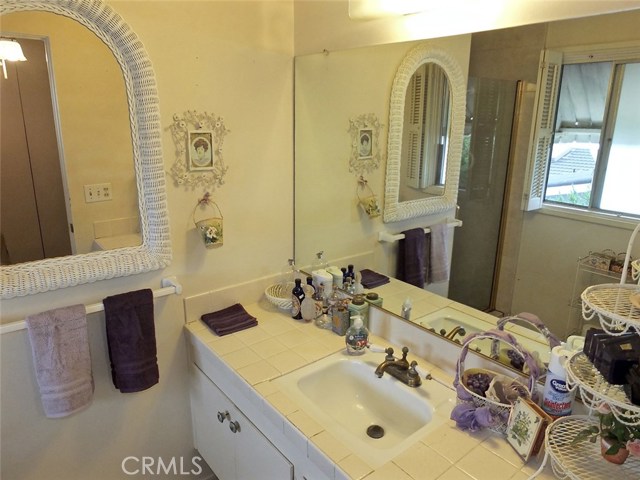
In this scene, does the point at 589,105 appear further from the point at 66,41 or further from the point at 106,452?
the point at 106,452

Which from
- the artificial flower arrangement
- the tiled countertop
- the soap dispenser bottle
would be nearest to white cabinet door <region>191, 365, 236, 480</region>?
the tiled countertop

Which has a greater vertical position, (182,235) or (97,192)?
(97,192)

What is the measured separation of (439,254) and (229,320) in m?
0.87

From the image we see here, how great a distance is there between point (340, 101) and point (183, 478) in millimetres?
1804

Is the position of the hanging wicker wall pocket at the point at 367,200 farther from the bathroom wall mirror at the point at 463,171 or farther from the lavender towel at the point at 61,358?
the lavender towel at the point at 61,358

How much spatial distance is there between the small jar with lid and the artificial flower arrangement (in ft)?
2.75

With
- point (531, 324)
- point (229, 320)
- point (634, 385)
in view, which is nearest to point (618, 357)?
point (634, 385)

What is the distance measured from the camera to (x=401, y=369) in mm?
1424

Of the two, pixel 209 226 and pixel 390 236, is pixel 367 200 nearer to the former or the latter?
pixel 390 236

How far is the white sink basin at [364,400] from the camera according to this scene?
1.28 m

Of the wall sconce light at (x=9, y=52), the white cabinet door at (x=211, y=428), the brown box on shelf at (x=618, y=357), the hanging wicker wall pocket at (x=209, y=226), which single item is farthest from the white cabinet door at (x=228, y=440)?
the wall sconce light at (x=9, y=52)

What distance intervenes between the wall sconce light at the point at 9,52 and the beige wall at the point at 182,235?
33 centimetres

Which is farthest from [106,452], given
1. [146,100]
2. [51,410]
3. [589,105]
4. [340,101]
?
[589,105]

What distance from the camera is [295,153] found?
6.29 ft
